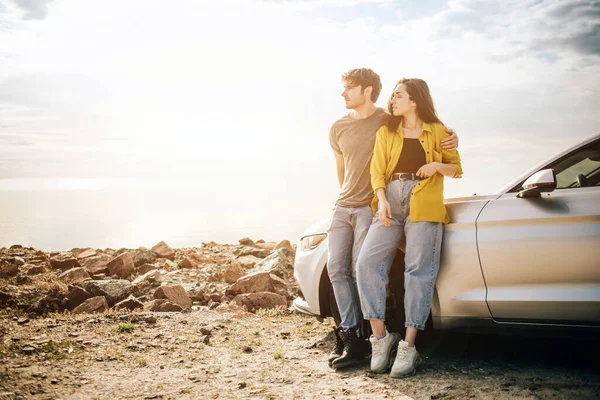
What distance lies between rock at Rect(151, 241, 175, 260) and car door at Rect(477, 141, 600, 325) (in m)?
8.28

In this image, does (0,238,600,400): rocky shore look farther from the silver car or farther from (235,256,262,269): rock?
(235,256,262,269): rock

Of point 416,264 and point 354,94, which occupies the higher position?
point 354,94

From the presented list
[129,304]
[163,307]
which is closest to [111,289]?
[129,304]

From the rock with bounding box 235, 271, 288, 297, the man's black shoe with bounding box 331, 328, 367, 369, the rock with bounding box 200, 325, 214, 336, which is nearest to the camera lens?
the man's black shoe with bounding box 331, 328, 367, 369

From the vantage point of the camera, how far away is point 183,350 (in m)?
5.25

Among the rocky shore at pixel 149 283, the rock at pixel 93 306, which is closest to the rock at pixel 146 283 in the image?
the rocky shore at pixel 149 283

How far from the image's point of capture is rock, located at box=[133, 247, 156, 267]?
10.6 metres

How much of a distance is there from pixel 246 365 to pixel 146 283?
4.13 m

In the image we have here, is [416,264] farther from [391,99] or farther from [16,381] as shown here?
[16,381]

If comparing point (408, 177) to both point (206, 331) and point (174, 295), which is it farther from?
point (174, 295)

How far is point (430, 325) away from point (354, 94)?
201 centimetres

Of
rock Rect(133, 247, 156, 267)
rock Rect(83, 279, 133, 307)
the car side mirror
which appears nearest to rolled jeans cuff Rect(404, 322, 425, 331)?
the car side mirror

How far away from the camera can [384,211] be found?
407cm

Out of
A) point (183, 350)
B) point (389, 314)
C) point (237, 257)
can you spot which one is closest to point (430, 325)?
point (389, 314)
